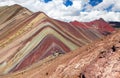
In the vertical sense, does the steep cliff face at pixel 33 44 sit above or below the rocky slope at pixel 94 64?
below

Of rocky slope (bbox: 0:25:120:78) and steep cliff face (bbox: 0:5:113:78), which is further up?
rocky slope (bbox: 0:25:120:78)

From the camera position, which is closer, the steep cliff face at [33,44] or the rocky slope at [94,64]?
the rocky slope at [94,64]

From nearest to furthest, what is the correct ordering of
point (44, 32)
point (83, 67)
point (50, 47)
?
point (83, 67) → point (50, 47) → point (44, 32)

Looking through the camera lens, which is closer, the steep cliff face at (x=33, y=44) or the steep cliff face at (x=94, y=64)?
the steep cliff face at (x=94, y=64)

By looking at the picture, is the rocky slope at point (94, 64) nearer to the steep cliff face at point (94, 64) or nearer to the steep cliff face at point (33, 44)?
the steep cliff face at point (94, 64)

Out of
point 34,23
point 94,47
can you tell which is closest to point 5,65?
point 34,23

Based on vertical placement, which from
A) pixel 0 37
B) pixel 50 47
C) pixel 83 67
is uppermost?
pixel 83 67

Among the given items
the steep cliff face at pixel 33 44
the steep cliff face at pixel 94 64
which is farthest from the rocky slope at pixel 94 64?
the steep cliff face at pixel 33 44

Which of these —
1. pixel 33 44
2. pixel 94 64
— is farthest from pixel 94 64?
pixel 33 44

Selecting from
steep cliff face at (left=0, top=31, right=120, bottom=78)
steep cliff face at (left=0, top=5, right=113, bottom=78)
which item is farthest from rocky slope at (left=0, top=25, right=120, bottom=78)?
steep cliff face at (left=0, top=5, right=113, bottom=78)

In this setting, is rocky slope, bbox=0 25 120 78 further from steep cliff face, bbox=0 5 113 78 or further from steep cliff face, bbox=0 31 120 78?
steep cliff face, bbox=0 5 113 78

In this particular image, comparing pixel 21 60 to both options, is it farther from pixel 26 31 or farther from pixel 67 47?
pixel 26 31
